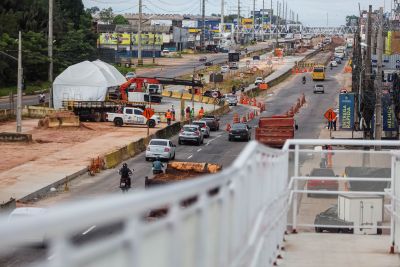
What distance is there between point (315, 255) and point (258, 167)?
524 centimetres

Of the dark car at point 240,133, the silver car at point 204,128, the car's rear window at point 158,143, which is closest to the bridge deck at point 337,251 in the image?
the car's rear window at point 158,143

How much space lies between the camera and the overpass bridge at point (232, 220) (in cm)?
271

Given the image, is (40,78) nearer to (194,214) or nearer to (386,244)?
(386,244)

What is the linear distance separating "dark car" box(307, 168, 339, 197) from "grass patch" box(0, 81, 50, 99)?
250ft

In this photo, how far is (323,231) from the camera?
48.7 ft

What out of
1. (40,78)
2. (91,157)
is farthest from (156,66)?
(91,157)

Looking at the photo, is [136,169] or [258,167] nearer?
[258,167]

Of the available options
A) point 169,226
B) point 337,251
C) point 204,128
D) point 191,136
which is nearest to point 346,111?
point 204,128

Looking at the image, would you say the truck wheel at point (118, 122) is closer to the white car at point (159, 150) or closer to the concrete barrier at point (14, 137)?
the concrete barrier at point (14, 137)

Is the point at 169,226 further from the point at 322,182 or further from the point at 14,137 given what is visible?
the point at 14,137

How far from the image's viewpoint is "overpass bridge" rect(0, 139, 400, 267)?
8.90 ft

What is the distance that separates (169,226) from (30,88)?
92718 mm

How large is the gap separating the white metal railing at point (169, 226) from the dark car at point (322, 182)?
603 centimetres

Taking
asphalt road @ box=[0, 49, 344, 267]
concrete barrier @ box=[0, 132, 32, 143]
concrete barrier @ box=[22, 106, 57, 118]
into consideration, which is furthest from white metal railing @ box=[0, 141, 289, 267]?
concrete barrier @ box=[22, 106, 57, 118]
